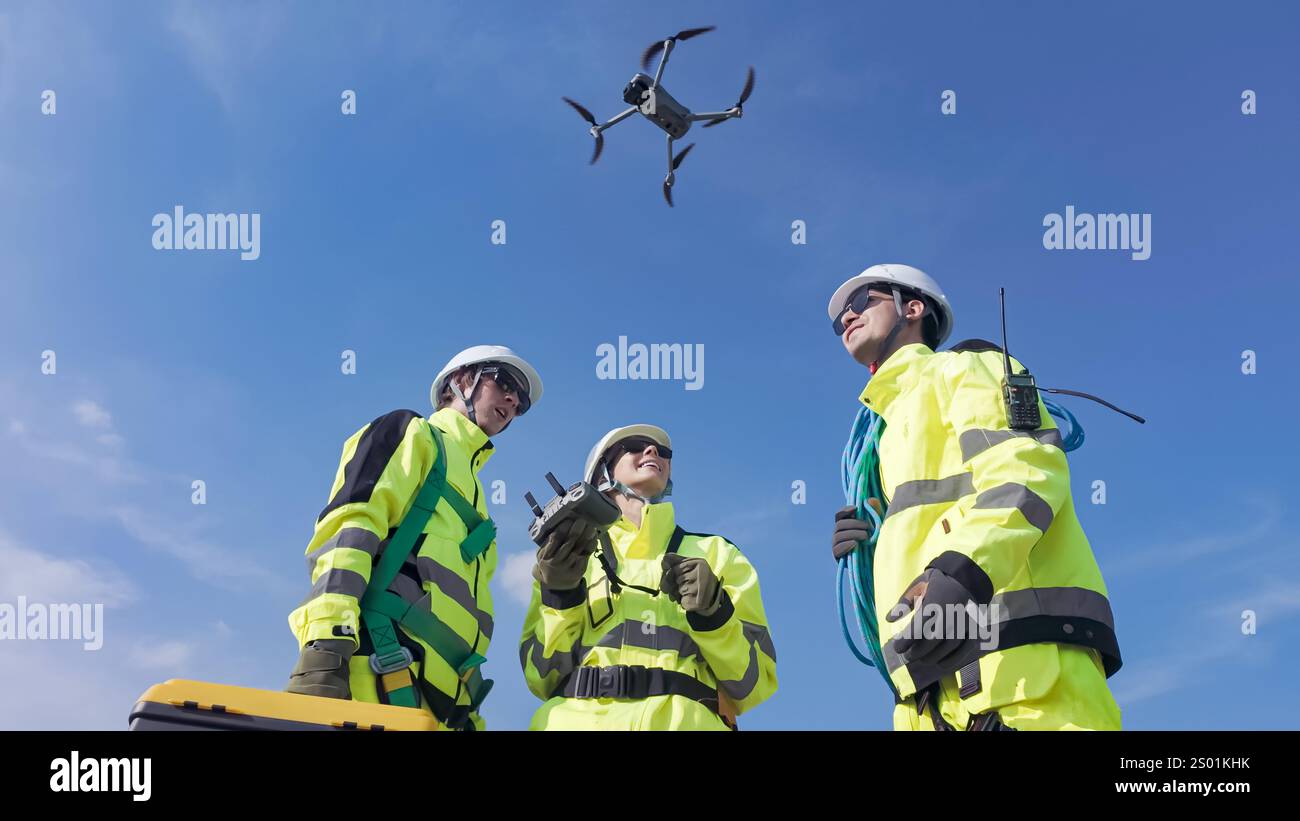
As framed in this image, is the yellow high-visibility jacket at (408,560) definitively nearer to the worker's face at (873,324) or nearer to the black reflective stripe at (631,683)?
the black reflective stripe at (631,683)

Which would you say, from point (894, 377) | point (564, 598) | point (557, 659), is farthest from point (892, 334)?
point (557, 659)

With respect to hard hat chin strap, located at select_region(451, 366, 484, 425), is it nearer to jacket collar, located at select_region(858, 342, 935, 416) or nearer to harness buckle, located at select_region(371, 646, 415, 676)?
harness buckle, located at select_region(371, 646, 415, 676)

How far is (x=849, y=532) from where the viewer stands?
5594 millimetres

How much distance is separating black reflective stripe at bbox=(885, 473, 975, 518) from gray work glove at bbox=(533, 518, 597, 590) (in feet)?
5.79

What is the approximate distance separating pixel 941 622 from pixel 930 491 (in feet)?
2.78

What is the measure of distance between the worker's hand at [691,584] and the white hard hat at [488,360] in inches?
87.2

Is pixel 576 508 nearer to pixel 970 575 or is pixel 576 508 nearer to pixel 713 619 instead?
pixel 713 619

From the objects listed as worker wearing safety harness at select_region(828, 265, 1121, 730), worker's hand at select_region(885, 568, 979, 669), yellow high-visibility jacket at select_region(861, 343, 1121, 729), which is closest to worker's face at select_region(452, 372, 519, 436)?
worker wearing safety harness at select_region(828, 265, 1121, 730)

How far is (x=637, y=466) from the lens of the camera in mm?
7035

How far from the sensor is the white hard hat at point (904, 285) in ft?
19.8

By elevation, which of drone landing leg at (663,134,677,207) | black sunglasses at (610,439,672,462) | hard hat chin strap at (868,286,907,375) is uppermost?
drone landing leg at (663,134,677,207)

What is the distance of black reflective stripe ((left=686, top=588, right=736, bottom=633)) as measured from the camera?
19.4 feet
